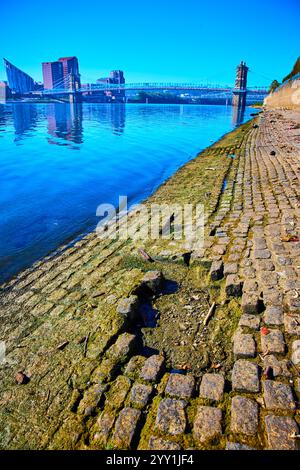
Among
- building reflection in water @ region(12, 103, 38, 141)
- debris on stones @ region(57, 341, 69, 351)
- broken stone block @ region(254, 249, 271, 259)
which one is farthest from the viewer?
building reflection in water @ region(12, 103, 38, 141)

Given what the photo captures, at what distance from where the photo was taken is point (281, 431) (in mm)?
2387

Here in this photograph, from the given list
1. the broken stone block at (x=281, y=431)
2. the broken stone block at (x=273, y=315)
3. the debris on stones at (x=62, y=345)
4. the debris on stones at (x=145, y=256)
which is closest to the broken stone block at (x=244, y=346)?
the broken stone block at (x=273, y=315)

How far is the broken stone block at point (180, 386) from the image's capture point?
2889 millimetres

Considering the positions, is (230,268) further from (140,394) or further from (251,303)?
(140,394)

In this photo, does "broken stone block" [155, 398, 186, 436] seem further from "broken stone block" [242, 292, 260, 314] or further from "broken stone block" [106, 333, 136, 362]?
"broken stone block" [242, 292, 260, 314]

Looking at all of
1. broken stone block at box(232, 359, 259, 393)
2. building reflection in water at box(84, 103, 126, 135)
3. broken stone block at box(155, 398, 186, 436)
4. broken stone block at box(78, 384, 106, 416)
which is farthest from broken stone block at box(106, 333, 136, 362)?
building reflection in water at box(84, 103, 126, 135)

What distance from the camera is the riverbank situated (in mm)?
2609

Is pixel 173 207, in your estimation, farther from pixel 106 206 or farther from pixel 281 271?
pixel 281 271

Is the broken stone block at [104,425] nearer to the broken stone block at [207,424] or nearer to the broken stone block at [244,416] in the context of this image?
the broken stone block at [207,424]

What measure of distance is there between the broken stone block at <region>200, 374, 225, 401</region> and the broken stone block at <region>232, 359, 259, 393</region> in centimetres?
13

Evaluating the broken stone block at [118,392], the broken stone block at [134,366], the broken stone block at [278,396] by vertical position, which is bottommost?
the broken stone block at [118,392]

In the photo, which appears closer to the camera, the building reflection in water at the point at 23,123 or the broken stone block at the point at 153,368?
the broken stone block at the point at 153,368

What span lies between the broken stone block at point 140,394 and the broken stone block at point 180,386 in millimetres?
189

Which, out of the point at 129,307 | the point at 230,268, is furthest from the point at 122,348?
the point at 230,268
